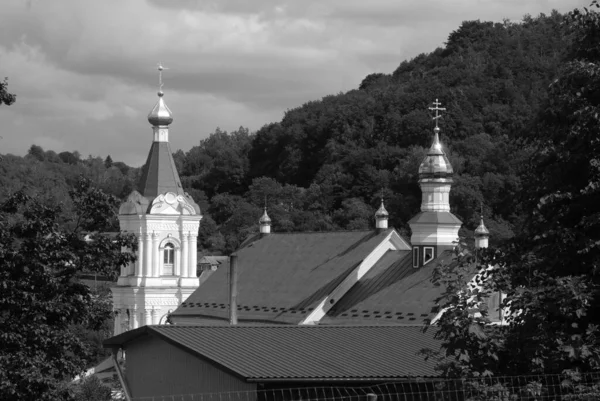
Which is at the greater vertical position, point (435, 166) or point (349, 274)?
point (435, 166)

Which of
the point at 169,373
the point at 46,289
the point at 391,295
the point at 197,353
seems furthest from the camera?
the point at 391,295

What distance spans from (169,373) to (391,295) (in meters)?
17.0

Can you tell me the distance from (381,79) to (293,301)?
274ft

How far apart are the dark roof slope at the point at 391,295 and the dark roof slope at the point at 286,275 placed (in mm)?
701

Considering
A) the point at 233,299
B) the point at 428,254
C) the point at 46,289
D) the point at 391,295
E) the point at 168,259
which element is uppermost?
the point at 168,259

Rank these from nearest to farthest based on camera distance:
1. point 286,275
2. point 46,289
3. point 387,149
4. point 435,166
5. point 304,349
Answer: point 46,289 → point 304,349 → point 435,166 → point 286,275 → point 387,149

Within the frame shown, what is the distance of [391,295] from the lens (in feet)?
112

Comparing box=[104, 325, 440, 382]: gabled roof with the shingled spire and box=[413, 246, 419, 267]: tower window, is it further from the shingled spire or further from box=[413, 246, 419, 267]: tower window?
the shingled spire

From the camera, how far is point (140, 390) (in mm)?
18656

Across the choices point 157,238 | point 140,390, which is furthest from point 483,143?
point 140,390

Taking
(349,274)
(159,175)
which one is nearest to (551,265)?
(349,274)

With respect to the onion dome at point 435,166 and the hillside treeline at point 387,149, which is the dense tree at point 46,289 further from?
the hillside treeline at point 387,149

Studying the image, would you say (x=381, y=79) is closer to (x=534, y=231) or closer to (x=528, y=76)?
(x=528, y=76)

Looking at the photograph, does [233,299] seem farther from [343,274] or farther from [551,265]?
[551,265]
